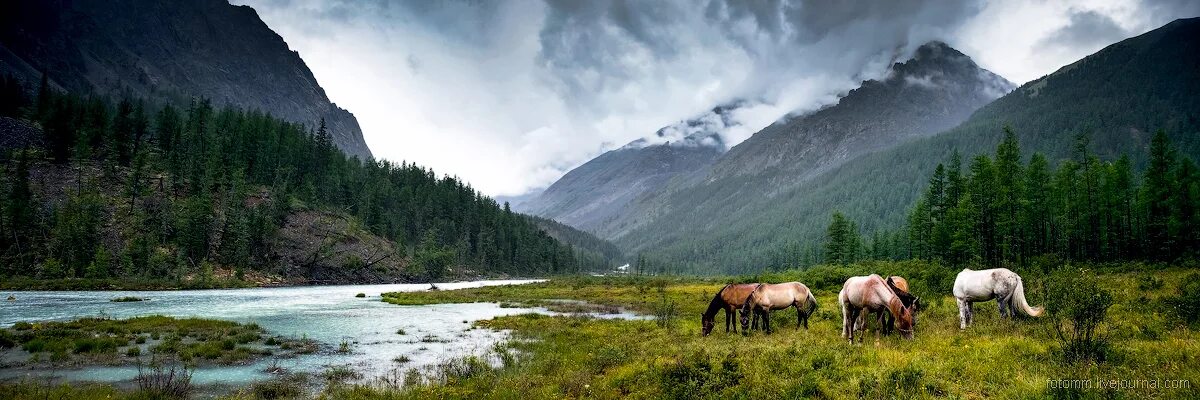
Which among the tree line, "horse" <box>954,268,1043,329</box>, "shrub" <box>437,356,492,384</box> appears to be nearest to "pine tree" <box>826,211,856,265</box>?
the tree line

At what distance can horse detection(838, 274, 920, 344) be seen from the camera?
669 inches

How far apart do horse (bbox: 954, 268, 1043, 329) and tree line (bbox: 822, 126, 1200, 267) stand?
152 feet

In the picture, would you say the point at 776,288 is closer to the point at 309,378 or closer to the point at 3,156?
the point at 309,378

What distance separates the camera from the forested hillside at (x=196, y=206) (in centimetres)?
7900

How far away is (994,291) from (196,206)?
119m

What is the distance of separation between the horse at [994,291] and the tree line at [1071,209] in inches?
1823

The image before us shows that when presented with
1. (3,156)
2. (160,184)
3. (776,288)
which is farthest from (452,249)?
(776,288)

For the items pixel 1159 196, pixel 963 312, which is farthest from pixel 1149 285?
pixel 1159 196

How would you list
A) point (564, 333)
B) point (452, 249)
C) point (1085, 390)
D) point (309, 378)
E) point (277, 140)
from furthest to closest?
point (452, 249) < point (277, 140) < point (564, 333) < point (309, 378) < point (1085, 390)

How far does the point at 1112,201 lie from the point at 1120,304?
184ft

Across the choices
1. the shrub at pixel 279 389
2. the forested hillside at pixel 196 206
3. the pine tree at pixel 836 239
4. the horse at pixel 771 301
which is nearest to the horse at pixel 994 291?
the horse at pixel 771 301

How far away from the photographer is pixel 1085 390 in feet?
30.7

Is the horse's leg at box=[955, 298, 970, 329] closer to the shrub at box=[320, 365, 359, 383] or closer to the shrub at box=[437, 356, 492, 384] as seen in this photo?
the shrub at box=[437, 356, 492, 384]

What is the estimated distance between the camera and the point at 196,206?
306 ft
